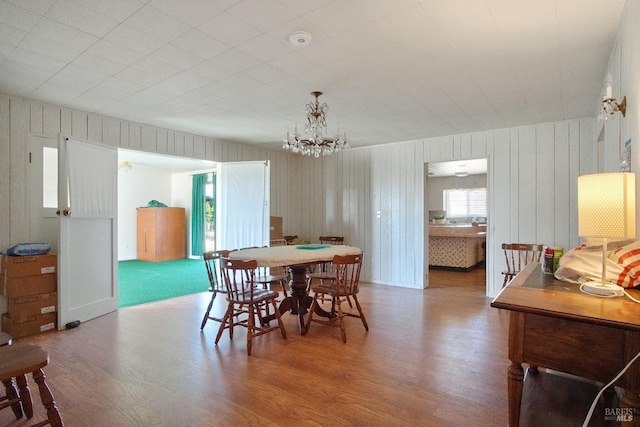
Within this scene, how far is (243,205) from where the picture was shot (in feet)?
17.5

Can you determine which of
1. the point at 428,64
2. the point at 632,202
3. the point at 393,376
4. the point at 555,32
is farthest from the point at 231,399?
the point at 555,32

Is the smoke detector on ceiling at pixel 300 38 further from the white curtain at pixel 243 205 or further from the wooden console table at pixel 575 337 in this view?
the white curtain at pixel 243 205

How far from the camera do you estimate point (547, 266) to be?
2127 mm

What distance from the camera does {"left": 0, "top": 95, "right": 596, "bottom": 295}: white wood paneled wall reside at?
3529 mm

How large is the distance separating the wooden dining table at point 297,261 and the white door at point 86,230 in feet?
5.55

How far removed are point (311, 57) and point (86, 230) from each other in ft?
10.3

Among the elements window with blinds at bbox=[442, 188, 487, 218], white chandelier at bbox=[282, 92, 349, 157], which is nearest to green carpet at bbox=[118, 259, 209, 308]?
white chandelier at bbox=[282, 92, 349, 157]

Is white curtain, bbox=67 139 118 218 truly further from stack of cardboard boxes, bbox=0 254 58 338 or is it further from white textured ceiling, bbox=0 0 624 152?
stack of cardboard boxes, bbox=0 254 58 338

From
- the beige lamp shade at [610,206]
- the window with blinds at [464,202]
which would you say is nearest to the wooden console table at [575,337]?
the beige lamp shade at [610,206]

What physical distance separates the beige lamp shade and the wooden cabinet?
27.7ft

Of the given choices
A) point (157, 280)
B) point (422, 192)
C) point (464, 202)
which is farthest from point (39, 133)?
point (464, 202)

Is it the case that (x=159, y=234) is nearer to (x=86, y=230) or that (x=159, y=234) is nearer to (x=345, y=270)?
(x=86, y=230)

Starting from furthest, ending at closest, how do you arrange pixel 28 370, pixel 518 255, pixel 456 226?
1. pixel 456 226
2. pixel 518 255
3. pixel 28 370

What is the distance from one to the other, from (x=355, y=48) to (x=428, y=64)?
2.13 feet
